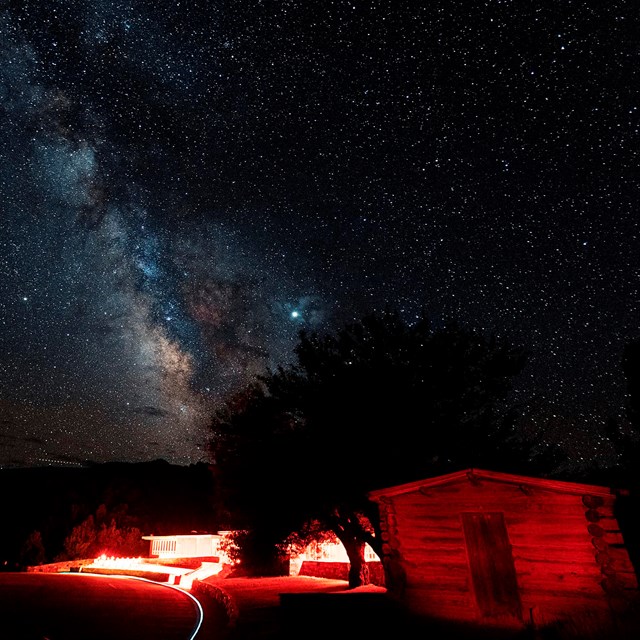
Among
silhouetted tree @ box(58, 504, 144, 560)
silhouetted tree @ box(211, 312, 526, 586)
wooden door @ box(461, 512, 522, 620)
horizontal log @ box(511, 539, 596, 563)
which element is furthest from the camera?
silhouetted tree @ box(58, 504, 144, 560)

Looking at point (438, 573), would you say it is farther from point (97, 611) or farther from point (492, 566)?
point (97, 611)

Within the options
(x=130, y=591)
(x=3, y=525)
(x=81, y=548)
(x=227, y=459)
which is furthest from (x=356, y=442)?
(x=3, y=525)

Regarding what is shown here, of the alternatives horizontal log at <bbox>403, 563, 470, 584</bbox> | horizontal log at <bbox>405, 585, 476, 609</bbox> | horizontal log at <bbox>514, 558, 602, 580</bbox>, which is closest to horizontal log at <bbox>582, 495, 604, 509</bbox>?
horizontal log at <bbox>514, 558, 602, 580</bbox>

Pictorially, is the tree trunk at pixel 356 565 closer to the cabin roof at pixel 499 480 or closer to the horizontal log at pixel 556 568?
the cabin roof at pixel 499 480

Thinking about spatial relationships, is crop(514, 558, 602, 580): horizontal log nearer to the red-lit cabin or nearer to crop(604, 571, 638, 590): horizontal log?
the red-lit cabin

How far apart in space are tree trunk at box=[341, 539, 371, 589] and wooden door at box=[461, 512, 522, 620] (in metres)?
7.82

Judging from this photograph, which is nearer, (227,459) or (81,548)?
(227,459)

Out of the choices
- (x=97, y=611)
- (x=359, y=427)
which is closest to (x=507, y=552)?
(x=359, y=427)

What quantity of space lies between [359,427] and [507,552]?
7764mm

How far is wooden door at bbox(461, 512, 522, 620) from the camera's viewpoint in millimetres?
10422

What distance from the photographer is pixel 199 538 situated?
2873 cm

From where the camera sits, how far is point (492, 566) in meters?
10.7

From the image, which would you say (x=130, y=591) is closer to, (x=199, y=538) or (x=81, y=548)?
(x=199, y=538)

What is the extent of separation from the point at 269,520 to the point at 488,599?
9.46 meters
